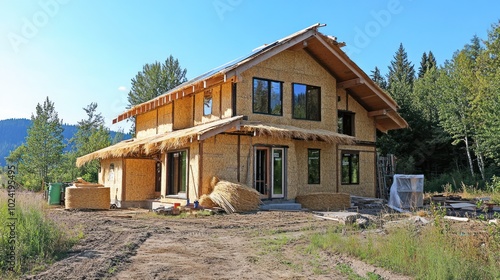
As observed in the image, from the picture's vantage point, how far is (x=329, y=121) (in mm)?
18766

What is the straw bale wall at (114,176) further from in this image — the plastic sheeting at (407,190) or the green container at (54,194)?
the plastic sheeting at (407,190)

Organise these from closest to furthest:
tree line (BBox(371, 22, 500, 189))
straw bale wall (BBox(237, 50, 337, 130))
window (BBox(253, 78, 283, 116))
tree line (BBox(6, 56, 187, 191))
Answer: straw bale wall (BBox(237, 50, 337, 130)) < window (BBox(253, 78, 283, 116)) < tree line (BBox(371, 22, 500, 189)) < tree line (BBox(6, 56, 187, 191))

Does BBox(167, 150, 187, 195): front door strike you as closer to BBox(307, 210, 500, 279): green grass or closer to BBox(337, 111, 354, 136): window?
BBox(337, 111, 354, 136): window

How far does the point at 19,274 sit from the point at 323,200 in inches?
461

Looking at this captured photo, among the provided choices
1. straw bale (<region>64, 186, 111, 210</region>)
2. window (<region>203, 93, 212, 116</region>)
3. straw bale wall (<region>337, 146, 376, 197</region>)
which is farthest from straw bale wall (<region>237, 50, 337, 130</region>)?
straw bale (<region>64, 186, 111, 210</region>)

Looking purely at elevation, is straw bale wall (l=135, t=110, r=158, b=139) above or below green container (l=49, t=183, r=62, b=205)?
above

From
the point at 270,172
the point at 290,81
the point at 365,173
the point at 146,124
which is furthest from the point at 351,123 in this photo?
the point at 146,124

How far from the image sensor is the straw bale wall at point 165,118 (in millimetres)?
19947

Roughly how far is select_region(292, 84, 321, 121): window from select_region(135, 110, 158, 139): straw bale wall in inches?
295

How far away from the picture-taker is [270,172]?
16.1 meters

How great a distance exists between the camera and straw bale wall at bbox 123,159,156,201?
19.1 m

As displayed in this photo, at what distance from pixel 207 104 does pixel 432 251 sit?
41.8 feet

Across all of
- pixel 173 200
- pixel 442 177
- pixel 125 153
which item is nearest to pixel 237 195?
pixel 173 200

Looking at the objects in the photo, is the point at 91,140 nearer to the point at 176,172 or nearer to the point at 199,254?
the point at 176,172
